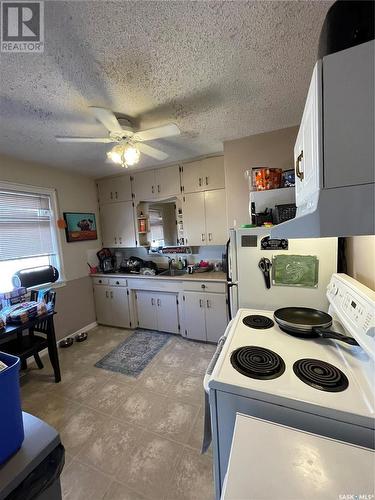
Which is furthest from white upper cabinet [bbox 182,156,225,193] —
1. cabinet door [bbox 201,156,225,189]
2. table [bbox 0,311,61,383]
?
table [bbox 0,311,61,383]

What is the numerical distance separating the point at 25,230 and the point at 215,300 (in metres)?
2.54

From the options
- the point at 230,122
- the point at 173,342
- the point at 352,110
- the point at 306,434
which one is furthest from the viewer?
the point at 173,342

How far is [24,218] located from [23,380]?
184 centimetres

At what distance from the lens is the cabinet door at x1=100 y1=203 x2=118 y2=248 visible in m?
3.50

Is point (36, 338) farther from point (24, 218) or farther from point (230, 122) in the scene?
point (230, 122)

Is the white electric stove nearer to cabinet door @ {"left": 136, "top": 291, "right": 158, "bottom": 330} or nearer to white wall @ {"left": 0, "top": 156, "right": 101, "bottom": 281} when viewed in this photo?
cabinet door @ {"left": 136, "top": 291, "right": 158, "bottom": 330}

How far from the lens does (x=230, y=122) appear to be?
1942mm

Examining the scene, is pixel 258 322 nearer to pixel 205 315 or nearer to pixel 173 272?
pixel 205 315

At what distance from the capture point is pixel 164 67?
1.21 meters

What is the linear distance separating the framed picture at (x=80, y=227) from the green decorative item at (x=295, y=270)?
290 cm

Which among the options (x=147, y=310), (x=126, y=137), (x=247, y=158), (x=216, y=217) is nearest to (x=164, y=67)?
(x=126, y=137)

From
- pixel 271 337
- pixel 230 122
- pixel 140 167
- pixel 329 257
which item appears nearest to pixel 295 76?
pixel 230 122

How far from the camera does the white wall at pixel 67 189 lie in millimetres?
2520
